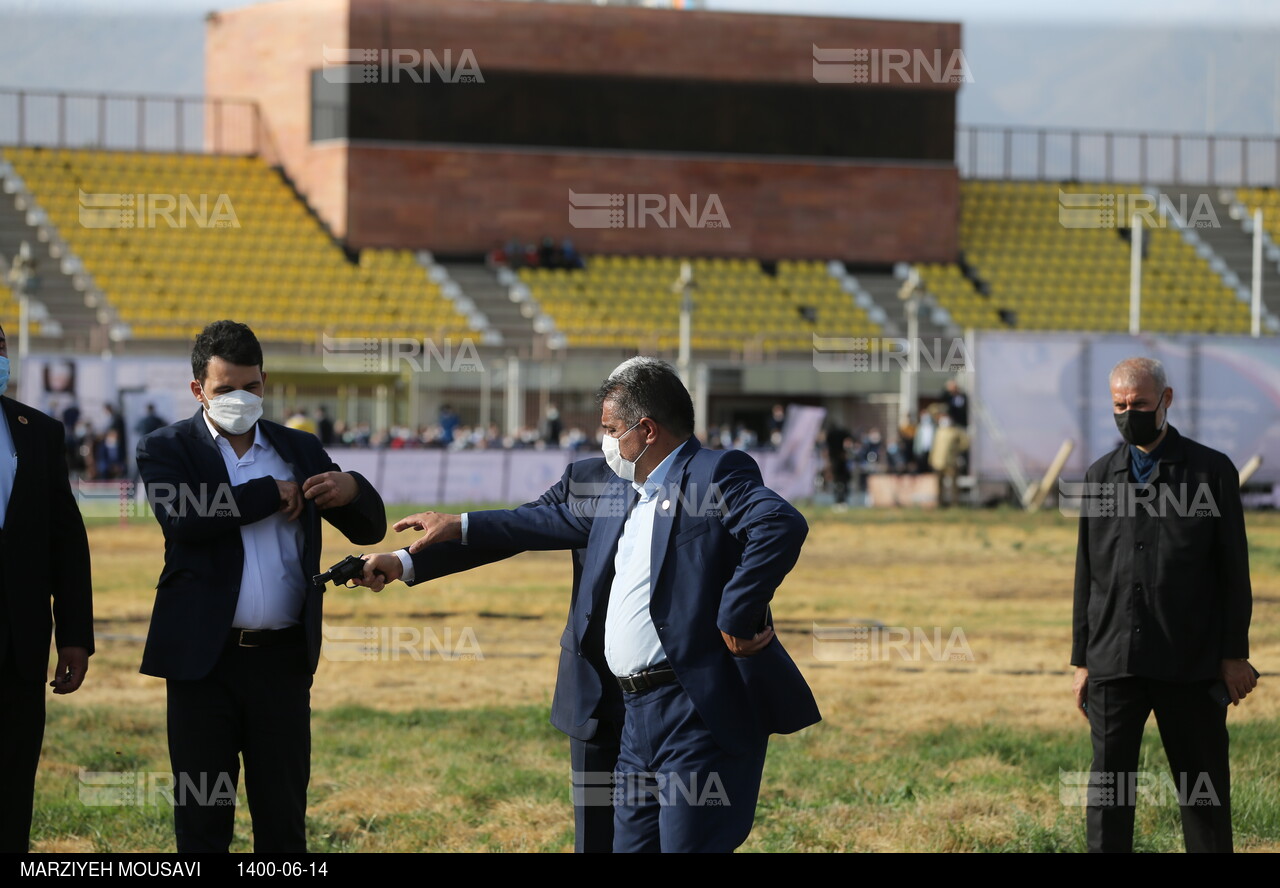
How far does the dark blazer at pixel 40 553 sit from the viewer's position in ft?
18.2

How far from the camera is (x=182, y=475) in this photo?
5578 millimetres

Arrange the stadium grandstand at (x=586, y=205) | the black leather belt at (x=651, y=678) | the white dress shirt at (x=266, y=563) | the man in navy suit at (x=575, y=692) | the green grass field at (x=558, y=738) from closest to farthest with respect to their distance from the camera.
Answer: the black leather belt at (x=651, y=678) → the white dress shirt at (x=266, y=563) → the man in navy suit at (x=575, y=692) → the green grass field at (x=558, y=738) → the stadium grandstand at (x=586, y=205)

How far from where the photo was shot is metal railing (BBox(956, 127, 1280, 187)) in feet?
162

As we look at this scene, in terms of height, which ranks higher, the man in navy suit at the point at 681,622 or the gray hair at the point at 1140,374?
the gray hair at the point at 1140,374

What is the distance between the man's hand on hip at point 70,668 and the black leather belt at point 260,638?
24.0 inches

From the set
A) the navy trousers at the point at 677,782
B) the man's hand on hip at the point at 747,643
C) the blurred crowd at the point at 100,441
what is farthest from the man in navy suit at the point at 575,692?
the blurred crowd at the point at 100,441

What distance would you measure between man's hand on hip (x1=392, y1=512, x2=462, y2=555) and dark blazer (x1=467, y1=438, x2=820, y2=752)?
54cm

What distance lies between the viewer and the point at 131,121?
45312mm

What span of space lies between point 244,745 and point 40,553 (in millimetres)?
917

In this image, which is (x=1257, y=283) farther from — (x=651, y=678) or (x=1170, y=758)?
(x=651, y=678)

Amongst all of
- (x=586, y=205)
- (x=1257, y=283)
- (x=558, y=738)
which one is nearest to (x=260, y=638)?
(x=558, y=738)

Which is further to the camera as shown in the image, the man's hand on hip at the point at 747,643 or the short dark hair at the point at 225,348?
the short dark hair at the point at 225,348

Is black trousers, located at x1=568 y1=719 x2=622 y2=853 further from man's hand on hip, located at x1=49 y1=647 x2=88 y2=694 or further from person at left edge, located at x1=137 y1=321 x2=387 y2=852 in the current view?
man's hand on hip, located at x1=49 y1=647 x2=88 y2=694

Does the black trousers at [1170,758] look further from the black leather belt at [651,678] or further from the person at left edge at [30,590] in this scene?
the person at left edge at [30,590]
